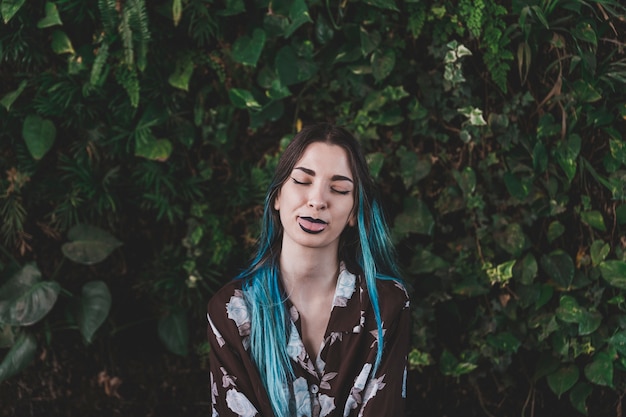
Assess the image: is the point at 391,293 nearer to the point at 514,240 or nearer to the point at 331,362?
the point at 331,362

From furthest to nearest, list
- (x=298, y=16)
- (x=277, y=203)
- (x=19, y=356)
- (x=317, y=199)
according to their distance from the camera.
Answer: (x=19, y=356)
(x=298, y=16)
(x=277, y=203)
(x=317, y=199)

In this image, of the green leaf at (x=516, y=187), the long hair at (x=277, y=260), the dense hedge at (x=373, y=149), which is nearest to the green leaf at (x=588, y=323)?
the dense hedge at (x=373, y=149)

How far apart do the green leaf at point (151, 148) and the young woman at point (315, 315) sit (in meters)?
0.53

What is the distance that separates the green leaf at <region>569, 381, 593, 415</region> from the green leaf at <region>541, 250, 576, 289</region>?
0.96 ft

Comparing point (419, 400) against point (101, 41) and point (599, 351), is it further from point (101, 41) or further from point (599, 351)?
point (101, 41)

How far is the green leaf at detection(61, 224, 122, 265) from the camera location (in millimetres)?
2197

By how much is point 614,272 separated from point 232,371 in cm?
108

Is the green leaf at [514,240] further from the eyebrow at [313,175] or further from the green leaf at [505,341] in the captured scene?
the eyebrow at [313,175]

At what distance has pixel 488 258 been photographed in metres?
2.18

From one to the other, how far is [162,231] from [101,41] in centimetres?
61

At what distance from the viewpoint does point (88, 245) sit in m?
2.21

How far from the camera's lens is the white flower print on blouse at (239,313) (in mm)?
1665

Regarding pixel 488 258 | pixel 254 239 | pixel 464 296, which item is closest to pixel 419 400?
pixel 464 296

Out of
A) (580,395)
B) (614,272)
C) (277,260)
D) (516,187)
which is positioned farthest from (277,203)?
(580,395)
